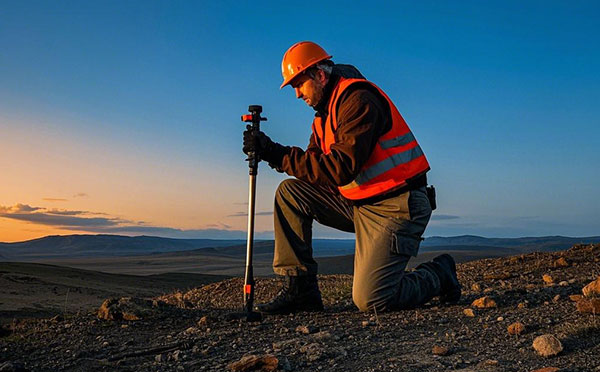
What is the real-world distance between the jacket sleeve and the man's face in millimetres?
298

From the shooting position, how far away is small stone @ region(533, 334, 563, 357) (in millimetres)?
3141

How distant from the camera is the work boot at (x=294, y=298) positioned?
489 cm

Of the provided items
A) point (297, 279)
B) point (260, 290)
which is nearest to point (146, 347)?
point (297, 279)

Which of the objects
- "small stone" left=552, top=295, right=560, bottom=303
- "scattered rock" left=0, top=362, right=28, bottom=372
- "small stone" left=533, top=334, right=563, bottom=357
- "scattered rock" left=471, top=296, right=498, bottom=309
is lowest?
"scattered rock" left=0, top=362, right=28, bottom=372

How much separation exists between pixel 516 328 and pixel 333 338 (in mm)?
1131

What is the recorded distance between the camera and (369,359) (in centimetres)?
328

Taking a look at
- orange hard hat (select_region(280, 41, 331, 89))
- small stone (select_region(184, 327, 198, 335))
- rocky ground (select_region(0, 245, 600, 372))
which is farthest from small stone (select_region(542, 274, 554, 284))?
small stone (select_region(184, 327, 198, 335))

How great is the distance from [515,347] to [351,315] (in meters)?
1.52

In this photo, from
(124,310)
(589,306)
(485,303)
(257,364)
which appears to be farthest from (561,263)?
(257,364)

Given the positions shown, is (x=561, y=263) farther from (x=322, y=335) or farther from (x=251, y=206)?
(x=322, y=335)

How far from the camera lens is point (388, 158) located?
4500mm

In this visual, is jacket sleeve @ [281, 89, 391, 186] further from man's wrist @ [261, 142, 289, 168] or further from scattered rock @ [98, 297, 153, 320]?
scattered rock @ [98, 297, 153, 320]

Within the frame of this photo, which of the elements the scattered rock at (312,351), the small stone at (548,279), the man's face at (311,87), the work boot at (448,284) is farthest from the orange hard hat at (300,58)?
the small stone at (548,279)

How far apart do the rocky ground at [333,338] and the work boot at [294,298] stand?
119mm
